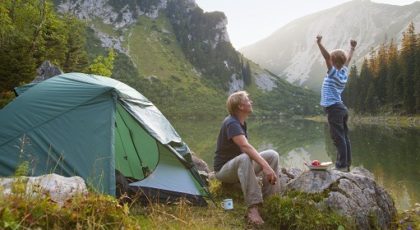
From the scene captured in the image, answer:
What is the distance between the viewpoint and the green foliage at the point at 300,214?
665 cm

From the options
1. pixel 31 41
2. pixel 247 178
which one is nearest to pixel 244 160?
pixel 247 178

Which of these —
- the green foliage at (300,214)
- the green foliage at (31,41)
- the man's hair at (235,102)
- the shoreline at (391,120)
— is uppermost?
the green foliage at (31,41)

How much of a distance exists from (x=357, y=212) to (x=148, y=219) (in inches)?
140

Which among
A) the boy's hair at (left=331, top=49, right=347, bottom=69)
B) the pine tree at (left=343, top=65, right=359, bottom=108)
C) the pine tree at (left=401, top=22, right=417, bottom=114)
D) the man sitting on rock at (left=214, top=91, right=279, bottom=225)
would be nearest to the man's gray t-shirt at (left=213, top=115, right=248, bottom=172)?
the man sitting on rock at (left=214, top=91, right=279, bottom=225)

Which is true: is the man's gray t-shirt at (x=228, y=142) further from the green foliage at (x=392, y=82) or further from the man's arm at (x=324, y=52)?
the green foliage at (x=392, y=82)

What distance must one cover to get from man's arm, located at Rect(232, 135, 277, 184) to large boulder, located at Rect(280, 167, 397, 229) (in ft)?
3.63

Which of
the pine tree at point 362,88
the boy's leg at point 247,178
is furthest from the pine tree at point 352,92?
the boy's leg at point 247,178

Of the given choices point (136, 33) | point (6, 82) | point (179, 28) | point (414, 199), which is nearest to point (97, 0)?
point (136, 33)

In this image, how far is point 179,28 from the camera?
178 meters

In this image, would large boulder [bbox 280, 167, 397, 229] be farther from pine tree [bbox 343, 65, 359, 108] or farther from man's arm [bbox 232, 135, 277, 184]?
pine tree [bbox 343, 65, 359, 108]

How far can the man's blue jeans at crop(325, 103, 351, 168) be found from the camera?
8398 millimetres

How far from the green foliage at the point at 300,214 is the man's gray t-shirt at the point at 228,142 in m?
1.10

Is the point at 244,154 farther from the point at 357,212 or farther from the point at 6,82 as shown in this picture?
the point at 6,82

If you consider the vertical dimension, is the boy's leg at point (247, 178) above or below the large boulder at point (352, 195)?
above
